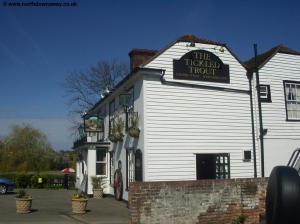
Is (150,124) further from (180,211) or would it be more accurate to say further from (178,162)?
(180,211)

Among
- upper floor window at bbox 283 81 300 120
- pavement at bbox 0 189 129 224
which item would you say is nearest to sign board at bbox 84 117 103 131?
pavement at bbox 0 189 129 224

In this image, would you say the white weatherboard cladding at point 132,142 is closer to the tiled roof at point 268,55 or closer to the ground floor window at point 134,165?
the ground floor window at point 134,165

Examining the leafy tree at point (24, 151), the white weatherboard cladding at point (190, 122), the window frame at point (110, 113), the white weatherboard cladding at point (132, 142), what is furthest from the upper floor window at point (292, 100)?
the leafy tree at point (24, 151)

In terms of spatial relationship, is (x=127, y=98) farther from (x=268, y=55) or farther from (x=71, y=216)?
(x=268, y=55)

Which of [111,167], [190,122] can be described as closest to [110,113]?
[111,167]

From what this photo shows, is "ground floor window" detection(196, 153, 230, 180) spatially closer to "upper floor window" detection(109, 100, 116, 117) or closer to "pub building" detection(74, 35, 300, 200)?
"pub building" detection(74, 35, 300, 200)

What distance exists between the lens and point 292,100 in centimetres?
1794

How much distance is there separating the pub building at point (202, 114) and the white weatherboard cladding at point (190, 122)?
1.6 inches

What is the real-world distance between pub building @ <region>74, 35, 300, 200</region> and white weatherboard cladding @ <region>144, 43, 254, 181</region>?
41 mm

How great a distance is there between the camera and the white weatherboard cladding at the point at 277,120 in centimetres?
1709

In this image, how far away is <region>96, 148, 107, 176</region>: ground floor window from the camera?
21719 mm

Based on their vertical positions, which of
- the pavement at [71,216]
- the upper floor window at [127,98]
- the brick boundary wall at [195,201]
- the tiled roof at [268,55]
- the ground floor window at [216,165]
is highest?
the tiled roof at [268,55]

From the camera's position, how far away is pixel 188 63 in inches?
635

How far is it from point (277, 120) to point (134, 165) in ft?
23.5
